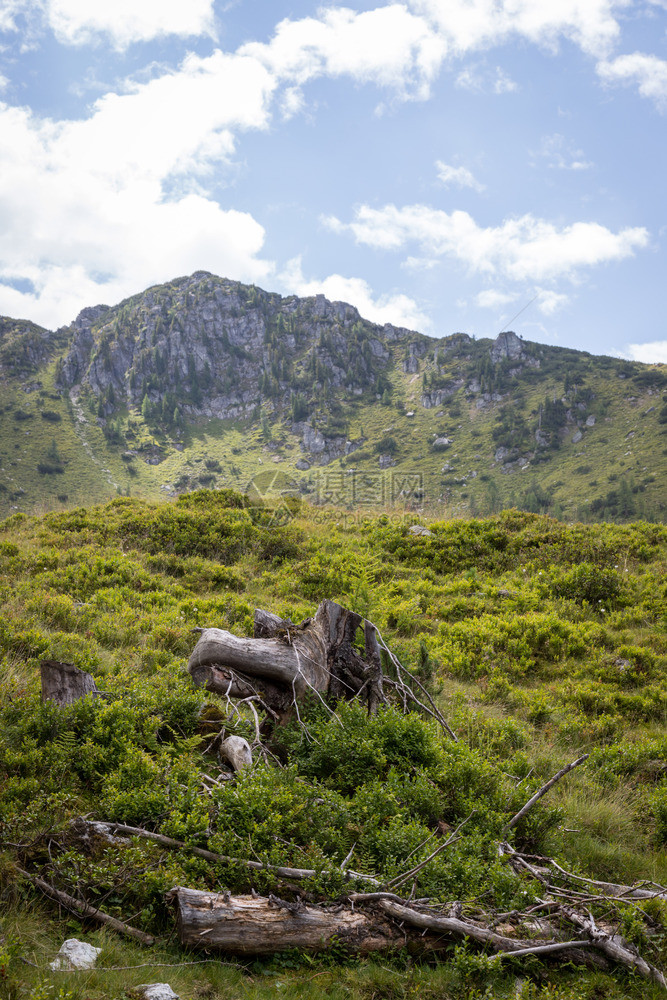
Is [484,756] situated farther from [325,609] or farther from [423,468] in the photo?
[423,468]

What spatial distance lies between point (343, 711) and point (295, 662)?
759 millimetres

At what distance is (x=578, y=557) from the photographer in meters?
11.4

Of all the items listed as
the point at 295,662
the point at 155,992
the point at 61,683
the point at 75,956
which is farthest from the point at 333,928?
the point at 61,683

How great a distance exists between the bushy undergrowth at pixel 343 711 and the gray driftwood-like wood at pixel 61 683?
16 centimetres

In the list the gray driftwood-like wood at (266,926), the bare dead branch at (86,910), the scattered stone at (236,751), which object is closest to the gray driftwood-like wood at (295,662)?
the scattered stone at (236,751)

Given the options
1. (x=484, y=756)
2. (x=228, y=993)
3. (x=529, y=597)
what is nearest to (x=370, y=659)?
(x=484, y=756)

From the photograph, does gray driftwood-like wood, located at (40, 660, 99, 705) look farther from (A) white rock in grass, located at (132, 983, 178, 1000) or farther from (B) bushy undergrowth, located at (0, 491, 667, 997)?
(A) white rock in grass, located at (132, 983, 178, 1000)

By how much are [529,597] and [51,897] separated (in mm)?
9035

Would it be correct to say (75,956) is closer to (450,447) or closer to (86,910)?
(86,910)

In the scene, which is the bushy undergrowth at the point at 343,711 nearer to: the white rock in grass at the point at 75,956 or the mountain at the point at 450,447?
the white rock in grass at the point at 75,956

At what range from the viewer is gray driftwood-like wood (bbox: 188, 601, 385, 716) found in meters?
5.64

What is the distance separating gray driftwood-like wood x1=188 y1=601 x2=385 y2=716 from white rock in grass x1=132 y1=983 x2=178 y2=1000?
2796 millimetres

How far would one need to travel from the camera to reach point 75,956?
2.65m

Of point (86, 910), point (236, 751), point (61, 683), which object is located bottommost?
point (86, 910)
